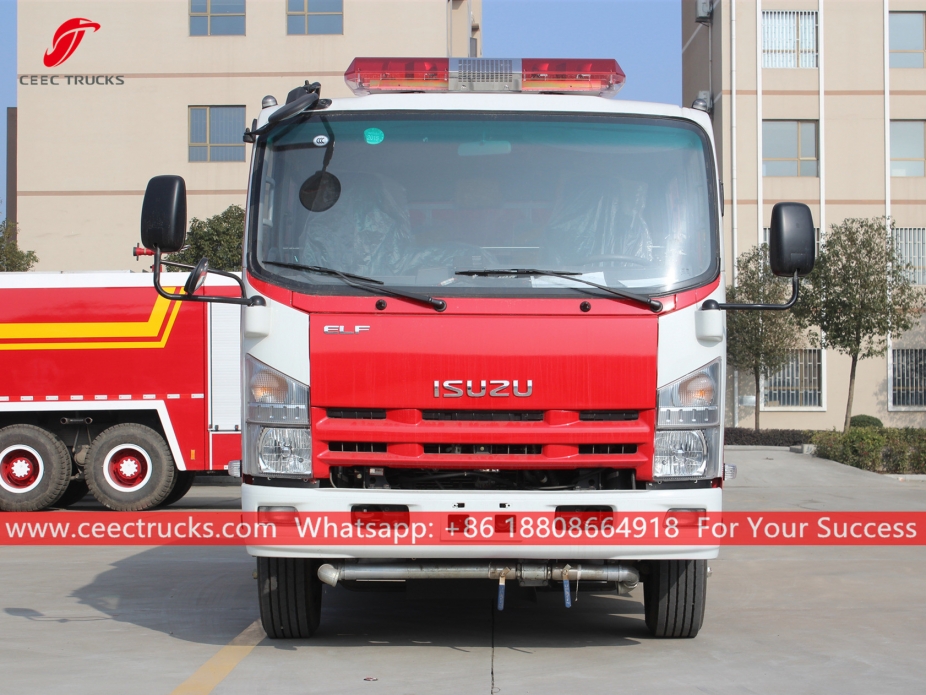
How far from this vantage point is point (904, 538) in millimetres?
11844

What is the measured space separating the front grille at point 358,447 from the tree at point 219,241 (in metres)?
21.9

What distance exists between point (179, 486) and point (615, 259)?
1040cm

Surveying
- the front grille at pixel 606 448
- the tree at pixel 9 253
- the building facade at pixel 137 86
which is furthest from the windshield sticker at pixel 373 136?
the building facade at pixel 137 86

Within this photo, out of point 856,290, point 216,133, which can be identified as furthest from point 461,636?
point 216,133

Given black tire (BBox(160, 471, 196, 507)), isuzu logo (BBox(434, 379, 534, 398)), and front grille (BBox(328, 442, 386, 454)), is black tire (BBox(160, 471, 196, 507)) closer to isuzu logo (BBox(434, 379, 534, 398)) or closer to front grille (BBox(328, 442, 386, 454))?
front grille (BBox(328, 442, 386, 454))

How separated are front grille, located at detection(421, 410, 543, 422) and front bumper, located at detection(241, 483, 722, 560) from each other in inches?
13.1

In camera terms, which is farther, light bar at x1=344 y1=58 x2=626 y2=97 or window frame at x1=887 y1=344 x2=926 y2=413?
window frame at x1=887 y1=344 x2=926 y2=413

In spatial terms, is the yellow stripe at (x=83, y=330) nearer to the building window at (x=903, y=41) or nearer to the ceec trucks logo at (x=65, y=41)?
the ceec trucks logo at (x=65, y=41)

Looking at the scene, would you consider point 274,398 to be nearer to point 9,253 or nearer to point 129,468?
point 129,468

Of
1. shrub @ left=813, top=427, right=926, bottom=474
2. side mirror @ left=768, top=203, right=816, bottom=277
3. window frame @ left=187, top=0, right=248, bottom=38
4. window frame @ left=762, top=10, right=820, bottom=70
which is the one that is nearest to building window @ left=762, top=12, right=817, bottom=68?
window frame @ left=762, top=10, right=820, bottom=70

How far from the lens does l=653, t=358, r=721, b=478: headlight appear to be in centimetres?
544

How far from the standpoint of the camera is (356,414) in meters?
5.46

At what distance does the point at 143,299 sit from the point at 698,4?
2742 cm

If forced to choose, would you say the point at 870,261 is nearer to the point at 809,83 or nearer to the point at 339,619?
the point at 809,83
